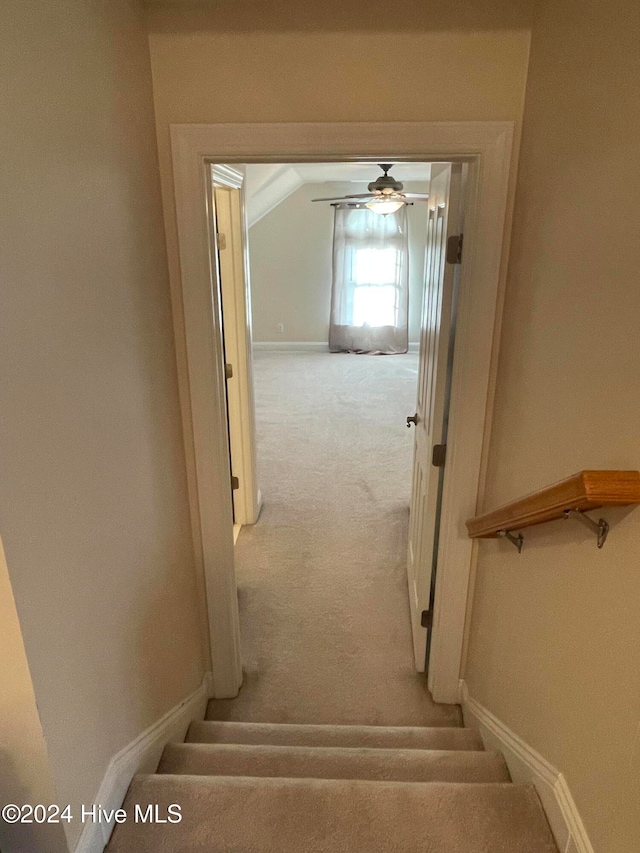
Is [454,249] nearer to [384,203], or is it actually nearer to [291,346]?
[384,203]

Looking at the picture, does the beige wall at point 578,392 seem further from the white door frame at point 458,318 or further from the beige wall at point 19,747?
the beige wall at point 19,747

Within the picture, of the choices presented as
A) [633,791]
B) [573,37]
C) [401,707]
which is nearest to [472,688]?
[401,707]

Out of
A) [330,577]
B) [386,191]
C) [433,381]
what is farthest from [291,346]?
[433,381]

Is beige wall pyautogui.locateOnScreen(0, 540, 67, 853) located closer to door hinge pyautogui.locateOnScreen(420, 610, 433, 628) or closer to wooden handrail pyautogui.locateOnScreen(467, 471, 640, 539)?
wooden handrail pyautogui.locateOnScreen(467, 471, 640, 539)

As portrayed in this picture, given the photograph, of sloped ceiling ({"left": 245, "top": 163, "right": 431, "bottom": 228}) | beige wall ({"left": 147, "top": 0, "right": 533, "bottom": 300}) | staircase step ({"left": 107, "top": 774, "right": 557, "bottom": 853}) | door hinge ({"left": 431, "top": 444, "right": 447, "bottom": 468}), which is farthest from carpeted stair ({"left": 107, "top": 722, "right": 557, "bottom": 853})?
sloped ceiling ({"left": 245, "top": 163, "right": 431, "bottom": 228})

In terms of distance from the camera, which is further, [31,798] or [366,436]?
[366,436]

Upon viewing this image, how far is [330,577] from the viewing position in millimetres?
2984

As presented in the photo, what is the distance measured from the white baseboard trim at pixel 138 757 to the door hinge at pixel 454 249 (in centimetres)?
174

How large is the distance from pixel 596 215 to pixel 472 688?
168 cm

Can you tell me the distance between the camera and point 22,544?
993 mm

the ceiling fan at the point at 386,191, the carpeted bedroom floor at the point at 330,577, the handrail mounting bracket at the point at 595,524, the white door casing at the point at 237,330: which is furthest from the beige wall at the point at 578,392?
the ceiling fan at the point at 386,191

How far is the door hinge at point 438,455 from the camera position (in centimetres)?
198

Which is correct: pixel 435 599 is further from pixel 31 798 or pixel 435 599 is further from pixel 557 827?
pixel 31 798

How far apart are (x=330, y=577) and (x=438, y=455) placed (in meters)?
1.27
